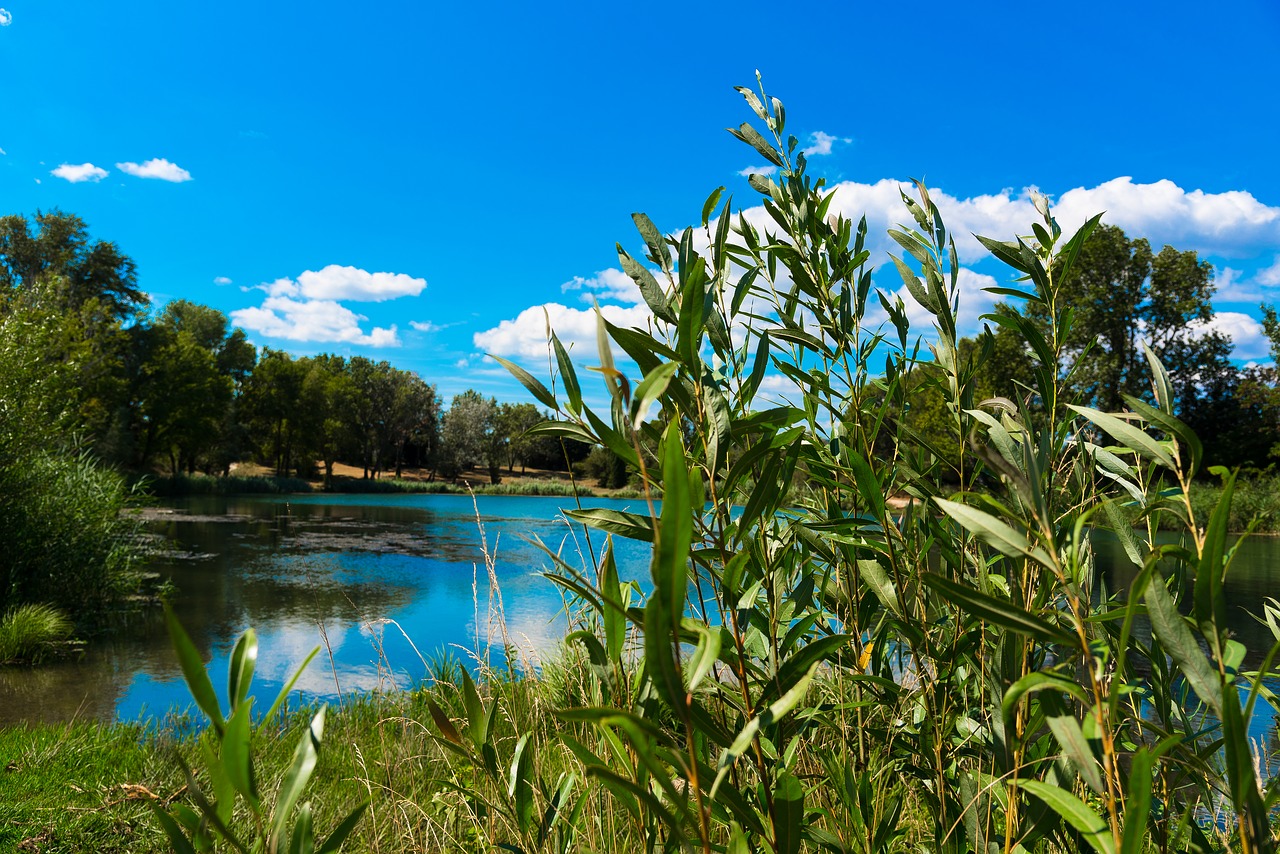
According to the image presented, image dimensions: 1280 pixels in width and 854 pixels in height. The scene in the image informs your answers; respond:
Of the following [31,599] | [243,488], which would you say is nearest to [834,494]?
[31,599]

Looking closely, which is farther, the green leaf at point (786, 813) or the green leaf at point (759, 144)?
the green leaf at point (759, 144)

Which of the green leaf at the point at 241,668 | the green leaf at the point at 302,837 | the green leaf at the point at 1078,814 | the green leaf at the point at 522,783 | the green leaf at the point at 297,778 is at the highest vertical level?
the green leaf at the point at 241,668

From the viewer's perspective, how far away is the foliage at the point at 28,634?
22.4ft

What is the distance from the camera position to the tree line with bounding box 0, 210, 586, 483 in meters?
20.9

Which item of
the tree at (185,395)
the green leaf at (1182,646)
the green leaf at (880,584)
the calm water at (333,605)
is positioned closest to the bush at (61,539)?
the calm water at (333,605)

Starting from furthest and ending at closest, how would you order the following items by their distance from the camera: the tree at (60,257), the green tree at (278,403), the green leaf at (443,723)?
the green tree at (278,403) < the tree at (60,257) < the green leaf at (443,723)

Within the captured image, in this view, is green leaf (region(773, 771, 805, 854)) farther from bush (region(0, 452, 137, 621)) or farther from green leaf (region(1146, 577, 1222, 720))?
bush (region(0, 452, 137, 621))

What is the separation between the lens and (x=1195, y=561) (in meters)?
0.60

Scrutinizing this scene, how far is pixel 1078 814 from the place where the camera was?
0.50 meters

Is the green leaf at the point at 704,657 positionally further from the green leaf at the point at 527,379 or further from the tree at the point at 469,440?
the tree at the point at 469,440

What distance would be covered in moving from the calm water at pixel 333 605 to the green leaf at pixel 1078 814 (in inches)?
17.6

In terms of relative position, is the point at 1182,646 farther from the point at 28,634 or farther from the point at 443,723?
the point at 28,634

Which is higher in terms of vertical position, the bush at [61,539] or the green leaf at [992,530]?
the green leaf at [992,530]

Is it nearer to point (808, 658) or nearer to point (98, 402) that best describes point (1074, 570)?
point (808, 658)
